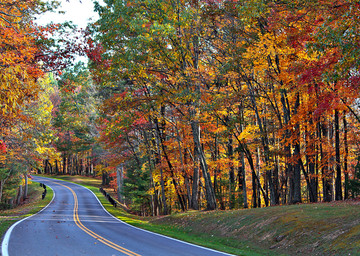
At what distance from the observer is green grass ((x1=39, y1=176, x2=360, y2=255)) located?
9.95 metres

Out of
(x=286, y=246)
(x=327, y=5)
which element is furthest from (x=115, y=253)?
(x=327, y=5)

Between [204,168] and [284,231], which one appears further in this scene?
[204,168]

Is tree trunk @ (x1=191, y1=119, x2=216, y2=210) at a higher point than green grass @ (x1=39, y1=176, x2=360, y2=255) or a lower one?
higher

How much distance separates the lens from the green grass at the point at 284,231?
9.95 metres

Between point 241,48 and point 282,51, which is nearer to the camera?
point 282,51

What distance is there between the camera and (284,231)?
12094 mm

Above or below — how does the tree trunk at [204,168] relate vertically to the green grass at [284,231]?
above

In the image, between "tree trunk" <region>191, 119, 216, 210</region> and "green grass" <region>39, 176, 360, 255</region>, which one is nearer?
"green grass" <region>39, 176, 360, 255</region>

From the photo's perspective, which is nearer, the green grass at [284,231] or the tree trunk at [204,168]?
the green grass at [284,231]

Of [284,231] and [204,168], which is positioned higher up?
[204,168]

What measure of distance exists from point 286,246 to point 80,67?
37.4 ft

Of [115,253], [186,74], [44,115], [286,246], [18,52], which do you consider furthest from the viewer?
[44,115]

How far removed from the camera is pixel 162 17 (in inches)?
663

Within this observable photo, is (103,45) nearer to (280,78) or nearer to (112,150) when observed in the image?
(280,78)
